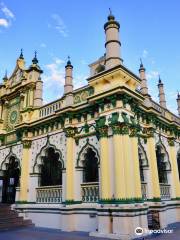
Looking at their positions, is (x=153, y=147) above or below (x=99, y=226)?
above

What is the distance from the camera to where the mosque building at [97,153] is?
972cm

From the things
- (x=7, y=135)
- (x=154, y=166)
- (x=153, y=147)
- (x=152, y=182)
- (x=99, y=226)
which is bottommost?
(x=99, y=226)

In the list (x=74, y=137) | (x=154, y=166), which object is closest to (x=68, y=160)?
(x=74, y=137)

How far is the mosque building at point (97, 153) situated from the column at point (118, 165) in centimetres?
4

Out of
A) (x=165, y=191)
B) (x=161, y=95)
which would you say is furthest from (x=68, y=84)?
(x=165, y=191)

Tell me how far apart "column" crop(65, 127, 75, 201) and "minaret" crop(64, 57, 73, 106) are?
1537mm

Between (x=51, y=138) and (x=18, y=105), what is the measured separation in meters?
4.86

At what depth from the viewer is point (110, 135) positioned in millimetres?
10375

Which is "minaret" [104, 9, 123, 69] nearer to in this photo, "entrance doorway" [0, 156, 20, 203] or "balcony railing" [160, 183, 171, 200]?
"balcony railing" [160, 183, 171, 200]

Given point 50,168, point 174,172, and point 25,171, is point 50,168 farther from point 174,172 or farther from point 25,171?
point 174,172

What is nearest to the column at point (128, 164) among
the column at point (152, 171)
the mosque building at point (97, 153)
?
the mosque building at point (97, 153)

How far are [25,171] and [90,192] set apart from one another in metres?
4.70

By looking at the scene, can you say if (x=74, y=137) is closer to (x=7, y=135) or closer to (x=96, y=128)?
(x=96, y=128)

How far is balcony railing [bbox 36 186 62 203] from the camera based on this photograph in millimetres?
12266
